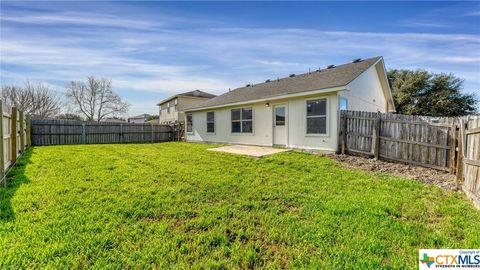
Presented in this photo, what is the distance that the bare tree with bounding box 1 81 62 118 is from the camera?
27438mm

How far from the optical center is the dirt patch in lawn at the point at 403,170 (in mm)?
5291

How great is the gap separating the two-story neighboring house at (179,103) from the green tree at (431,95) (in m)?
19.8

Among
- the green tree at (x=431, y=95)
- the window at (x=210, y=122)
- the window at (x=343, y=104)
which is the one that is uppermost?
the green tree at (x=431, y=95)

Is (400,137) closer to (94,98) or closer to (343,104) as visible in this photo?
(343,104)

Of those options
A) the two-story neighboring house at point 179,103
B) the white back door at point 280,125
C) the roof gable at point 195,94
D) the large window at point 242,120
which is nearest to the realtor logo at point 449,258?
the white back door at point 280,125

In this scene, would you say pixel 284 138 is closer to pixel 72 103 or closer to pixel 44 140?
pixel 44 140

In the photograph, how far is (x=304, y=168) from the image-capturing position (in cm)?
634

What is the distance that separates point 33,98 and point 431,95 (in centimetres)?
4368

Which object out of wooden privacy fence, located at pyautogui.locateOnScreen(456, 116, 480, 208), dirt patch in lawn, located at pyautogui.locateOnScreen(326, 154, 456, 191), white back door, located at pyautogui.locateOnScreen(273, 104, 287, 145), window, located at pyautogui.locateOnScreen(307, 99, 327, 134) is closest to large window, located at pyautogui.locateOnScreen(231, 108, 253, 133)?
white back door, located at pyautogui.locateOnScreen(273, 104, 287, 145)

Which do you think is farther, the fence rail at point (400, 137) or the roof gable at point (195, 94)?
the roof gable at point (195, 94)

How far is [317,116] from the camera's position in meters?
9.27

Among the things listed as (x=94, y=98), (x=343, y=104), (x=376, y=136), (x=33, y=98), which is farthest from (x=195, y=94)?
(x=376, y=136)

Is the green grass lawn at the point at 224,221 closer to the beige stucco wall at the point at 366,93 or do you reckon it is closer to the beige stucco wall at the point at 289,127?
the beige stucco wall at the point at 289,127

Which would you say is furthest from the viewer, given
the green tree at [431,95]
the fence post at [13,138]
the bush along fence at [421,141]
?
the green tree at [431,95]
